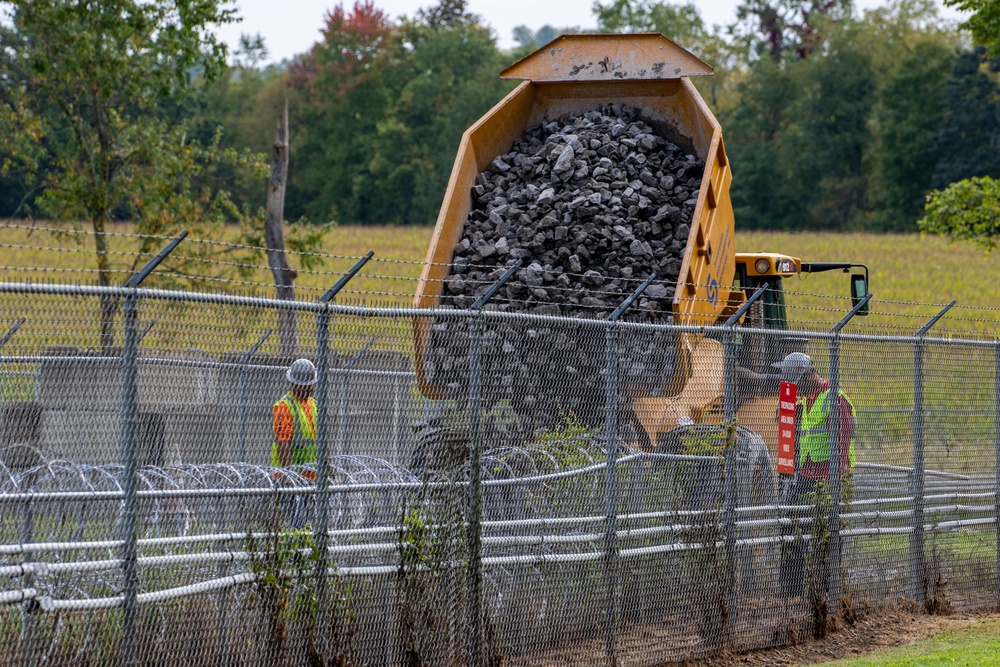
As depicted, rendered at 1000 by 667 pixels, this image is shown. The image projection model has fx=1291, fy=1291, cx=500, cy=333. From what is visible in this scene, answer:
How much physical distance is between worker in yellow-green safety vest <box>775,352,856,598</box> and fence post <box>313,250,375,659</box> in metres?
4.07

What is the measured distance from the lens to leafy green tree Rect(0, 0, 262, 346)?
18.3 metres

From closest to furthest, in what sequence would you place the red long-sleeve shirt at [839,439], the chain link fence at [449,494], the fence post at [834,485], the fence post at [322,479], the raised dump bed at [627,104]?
the chain link fence at [449,494] → the fence post at [322,479] → the fence post at [834,485] → the red long-sleeve shirt at [839,439] → the raised dump bed at [627,104]

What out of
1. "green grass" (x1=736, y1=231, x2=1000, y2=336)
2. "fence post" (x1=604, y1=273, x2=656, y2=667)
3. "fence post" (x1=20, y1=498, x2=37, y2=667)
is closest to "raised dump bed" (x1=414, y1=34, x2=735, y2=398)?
"fence post" (x1=604, y1=273, x2=656, y2=667)

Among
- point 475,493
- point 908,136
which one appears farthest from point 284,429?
point 908,136

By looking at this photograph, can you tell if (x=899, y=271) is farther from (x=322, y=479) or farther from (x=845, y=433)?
(x=322, y=479)

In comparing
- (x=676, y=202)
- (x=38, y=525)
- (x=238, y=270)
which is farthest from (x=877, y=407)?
(x=238, y=270)

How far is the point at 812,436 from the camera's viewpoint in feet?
31.8

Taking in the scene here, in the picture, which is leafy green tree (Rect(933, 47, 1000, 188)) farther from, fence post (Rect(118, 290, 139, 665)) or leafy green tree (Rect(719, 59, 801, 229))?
fence post (Rect(118, 290, 139, 665))

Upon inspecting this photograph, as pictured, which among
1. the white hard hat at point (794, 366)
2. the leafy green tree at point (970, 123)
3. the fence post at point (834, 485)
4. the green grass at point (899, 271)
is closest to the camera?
the fence post at point (834, 485)

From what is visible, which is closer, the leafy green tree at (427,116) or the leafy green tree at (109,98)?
the leafy green tree at (109,98)

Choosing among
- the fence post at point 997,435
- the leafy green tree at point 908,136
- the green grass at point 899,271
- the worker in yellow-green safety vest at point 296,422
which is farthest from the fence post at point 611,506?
the leafy green tree at point 908,136

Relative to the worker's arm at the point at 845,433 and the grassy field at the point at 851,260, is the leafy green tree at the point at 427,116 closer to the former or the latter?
the grassy field at the point at 851,260

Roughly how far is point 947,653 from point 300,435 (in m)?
4.44

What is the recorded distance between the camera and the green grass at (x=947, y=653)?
796 cm
